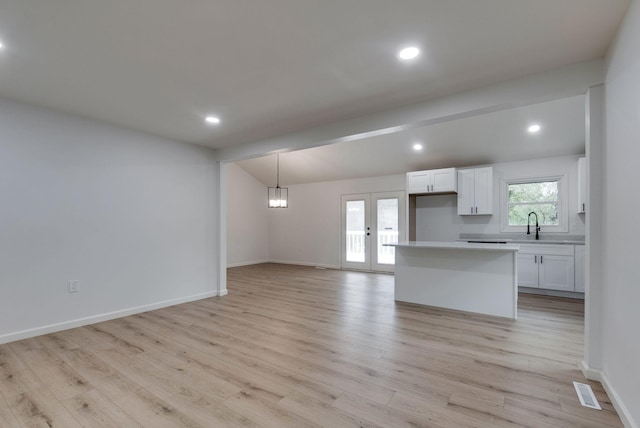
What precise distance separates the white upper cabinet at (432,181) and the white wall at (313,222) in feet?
3.31

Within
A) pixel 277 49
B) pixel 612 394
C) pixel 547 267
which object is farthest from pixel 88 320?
pixel 547 267

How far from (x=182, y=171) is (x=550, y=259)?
20.0 feet

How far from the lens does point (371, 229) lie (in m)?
7.69

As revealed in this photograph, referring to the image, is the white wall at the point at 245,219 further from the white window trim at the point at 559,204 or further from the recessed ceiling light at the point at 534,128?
the recessed ceiling light at the point at 534,128

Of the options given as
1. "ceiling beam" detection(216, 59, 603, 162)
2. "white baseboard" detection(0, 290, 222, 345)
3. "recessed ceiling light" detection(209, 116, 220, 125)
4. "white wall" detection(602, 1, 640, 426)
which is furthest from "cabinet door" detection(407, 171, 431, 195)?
"white baseboard" detection(0, 290, 222, 345)

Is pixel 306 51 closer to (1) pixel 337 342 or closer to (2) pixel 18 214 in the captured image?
(1) pixel 337 342

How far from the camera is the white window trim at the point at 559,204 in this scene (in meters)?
5.40

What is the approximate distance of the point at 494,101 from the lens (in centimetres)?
279

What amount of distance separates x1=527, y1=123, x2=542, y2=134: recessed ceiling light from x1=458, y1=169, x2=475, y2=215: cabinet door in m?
1.22

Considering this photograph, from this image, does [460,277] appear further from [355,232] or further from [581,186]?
[355,232]

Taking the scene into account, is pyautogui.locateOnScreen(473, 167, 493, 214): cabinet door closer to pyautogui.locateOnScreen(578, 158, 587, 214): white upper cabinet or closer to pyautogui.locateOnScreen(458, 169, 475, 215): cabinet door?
pyautogui.locateOnScreen(458, 169, 475, 215): cabinet door

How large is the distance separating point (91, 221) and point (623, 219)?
4980 mm

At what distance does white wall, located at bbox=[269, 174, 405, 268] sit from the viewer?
8.02 metres

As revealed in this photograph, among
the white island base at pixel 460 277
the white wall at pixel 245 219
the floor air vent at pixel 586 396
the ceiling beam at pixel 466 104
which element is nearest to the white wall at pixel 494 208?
the white island base at pixel 460 277
